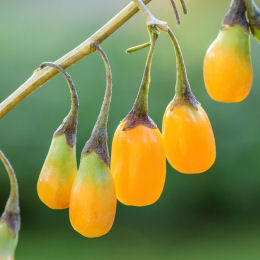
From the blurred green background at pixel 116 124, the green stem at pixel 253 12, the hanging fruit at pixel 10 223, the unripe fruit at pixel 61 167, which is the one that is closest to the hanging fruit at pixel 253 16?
the green stem at pixel 253 12

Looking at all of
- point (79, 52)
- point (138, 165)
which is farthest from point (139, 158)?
point (79, 52)

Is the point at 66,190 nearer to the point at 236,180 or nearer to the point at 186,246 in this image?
the point at 236,180

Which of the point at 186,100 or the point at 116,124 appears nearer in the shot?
the point at 186,100

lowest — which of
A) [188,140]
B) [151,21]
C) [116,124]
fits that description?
[116,124]

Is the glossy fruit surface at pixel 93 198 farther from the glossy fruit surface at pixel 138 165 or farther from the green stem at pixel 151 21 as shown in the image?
the green stem at pixel 151 21

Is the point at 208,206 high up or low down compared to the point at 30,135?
down

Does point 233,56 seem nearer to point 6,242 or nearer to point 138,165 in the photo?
point 138,165

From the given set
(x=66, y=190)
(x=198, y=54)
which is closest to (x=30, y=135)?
(x=198, y=54)

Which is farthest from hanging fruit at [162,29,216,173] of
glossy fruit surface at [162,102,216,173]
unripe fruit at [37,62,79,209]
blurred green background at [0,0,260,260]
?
blurred green background at [0,0,260,260]
